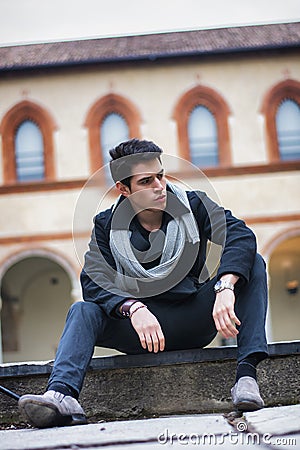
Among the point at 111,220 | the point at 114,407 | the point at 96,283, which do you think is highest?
the point at 111,220

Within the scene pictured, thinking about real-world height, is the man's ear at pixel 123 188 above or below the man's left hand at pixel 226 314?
above

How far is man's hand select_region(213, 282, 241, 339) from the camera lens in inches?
113

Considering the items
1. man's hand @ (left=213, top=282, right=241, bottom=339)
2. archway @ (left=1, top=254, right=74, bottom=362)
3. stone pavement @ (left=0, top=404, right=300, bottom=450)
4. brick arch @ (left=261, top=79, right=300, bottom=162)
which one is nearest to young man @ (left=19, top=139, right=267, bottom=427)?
man's hand @ (left=213, top=282, right=241, bottom=339)

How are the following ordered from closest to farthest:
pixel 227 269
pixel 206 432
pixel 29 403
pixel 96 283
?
pixel 206 432 < pixel 29 403 < pixel 227 269 < pixel 96 283

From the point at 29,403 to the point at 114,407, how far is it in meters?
0.78

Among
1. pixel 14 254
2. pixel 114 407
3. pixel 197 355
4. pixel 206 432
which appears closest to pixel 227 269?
pixel 197 355

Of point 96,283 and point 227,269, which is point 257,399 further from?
point 96,283

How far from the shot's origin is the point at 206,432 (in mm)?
2070

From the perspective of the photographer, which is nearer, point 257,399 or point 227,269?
point 257,399

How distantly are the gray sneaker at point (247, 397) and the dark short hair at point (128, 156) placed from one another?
99 cm

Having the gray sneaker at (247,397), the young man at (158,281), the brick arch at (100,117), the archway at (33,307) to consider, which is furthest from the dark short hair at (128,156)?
the archway at (33,307)

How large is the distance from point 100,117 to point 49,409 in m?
14.0

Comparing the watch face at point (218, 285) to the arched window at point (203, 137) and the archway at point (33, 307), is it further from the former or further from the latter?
the archway at point (33, 307)

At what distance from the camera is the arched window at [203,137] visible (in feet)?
53.2
